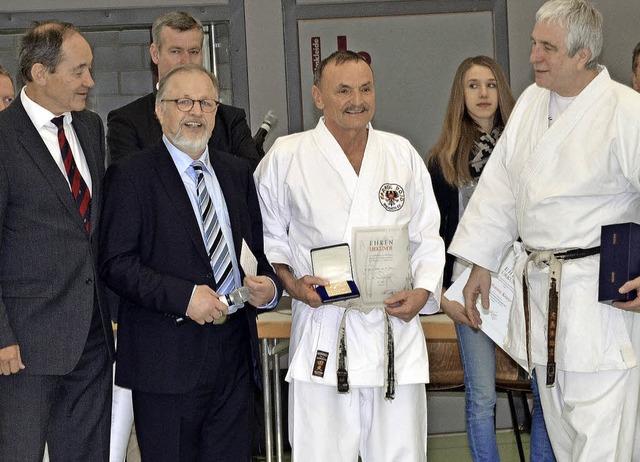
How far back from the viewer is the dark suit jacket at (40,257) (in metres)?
3.11

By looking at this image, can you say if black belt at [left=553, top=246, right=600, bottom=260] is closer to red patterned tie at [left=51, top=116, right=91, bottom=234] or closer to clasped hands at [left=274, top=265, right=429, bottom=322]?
clasped hands at [left=274, top=265, right=429, bottom=322]

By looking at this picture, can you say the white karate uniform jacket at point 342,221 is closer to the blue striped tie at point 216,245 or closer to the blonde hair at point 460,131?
the blue striped tie at point 216,245

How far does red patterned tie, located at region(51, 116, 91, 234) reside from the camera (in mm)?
3248

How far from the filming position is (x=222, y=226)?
3.30 meters

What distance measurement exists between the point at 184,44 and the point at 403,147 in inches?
42.5

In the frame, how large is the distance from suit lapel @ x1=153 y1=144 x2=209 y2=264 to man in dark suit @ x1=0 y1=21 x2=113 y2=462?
0.26 metres

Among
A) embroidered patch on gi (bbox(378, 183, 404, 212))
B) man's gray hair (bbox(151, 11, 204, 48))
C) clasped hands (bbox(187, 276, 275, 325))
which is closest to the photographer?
clasped hands (bbox(187, 276, 275, 325))


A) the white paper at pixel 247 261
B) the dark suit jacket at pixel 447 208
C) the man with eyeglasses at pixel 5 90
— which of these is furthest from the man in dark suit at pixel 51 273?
the dark suit jacket at pixel 447 208

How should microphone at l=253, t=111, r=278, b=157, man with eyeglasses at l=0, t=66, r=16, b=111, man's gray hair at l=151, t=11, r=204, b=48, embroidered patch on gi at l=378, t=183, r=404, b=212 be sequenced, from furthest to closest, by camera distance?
man with eyeglasses at l=0, t=66, r=16, b=111
microphone at l=253, t=111, r=278, b=157
man's gray hair at l=151, t=11, r=204, b=48
embroidered patch on gi at l=378, t=183, r=404, b=212

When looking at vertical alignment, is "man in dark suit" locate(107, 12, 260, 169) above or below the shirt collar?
above

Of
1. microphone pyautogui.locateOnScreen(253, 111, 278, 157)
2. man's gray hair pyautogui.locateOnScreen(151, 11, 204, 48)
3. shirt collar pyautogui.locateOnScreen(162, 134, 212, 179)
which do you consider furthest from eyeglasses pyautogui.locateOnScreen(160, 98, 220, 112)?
microphone pyautogui.locateOnScreen(253, 111, 278, 157)

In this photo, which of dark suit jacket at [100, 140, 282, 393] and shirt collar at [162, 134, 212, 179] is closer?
dark suit jacket at [100, 140, 282, 393]

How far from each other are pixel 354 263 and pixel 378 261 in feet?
A: 0.28

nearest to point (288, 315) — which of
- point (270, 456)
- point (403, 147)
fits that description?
point (270, 456)
